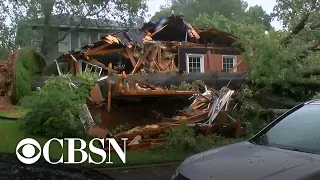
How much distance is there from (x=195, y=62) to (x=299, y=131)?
16.0 m

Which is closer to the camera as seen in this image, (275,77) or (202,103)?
(275,77)

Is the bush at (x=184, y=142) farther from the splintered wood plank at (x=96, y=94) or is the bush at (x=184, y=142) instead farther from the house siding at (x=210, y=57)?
the house siding at (x=210, y=57)

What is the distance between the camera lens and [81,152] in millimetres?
8344

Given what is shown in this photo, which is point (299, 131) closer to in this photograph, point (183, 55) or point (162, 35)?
point (183, 55)

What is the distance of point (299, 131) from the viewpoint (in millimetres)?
4648

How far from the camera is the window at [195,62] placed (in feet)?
65.8

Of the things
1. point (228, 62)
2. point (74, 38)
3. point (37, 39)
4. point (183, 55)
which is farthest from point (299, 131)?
point (74, 38)

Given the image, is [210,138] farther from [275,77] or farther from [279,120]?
[279,120]

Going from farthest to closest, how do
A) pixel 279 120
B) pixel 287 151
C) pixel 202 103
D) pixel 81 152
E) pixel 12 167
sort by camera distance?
1. pixel 202 103
2. pixel 81 152
3. pixel 279 120
4. pixel 287 151
5. pixel 12 167

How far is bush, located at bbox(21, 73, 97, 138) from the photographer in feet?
30.1

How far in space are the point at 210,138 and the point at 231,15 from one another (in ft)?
131

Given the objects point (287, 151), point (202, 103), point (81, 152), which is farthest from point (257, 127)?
point (287, 151)

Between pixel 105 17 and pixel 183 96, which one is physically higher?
pixel 105 17

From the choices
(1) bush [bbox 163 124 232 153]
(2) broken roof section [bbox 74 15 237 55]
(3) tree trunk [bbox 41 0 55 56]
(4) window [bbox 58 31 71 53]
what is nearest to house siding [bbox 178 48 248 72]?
(2) broken roof section [bbox 74 15 237 55]
